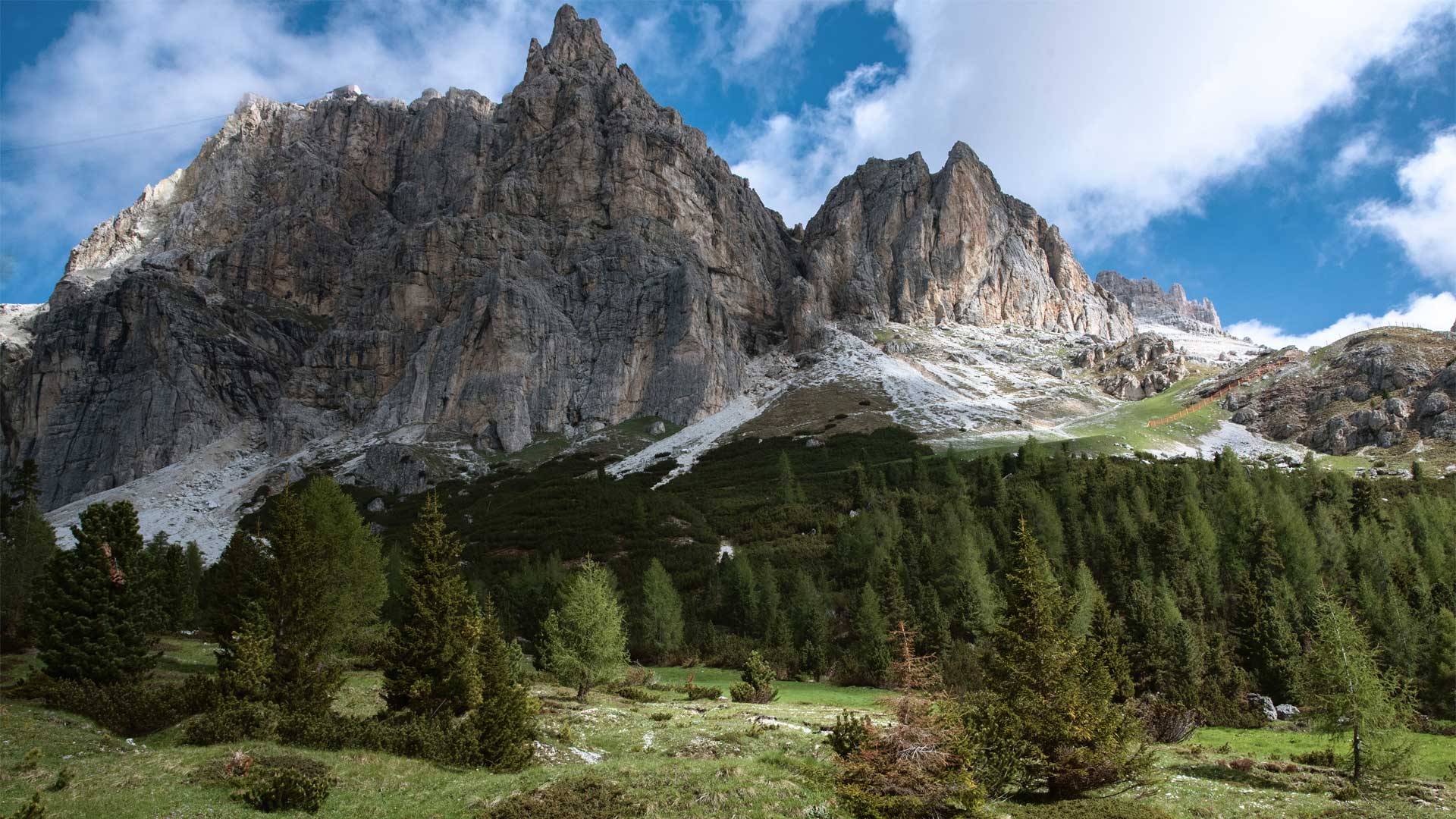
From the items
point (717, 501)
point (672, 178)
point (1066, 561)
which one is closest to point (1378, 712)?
point (1066, 561)

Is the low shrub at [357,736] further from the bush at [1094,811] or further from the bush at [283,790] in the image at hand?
the bush at [1094,811]

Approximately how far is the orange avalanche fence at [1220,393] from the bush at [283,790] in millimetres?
156150

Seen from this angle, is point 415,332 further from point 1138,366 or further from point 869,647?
point 1138,366

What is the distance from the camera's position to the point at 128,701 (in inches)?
982

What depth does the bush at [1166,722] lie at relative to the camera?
36.7 m

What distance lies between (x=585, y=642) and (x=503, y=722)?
18.2 m

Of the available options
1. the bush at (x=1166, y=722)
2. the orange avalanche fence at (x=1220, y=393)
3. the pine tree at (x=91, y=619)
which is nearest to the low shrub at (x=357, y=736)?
the pine tree at (x=91, y=619)

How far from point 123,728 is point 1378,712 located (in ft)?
137

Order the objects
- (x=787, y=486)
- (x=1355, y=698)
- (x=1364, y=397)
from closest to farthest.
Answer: (x=1355, y=698), (x=787, y=486), (x=1364, y=397)

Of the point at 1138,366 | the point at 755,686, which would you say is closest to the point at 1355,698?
the point at 755,686

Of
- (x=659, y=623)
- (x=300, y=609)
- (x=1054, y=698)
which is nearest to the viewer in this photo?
(x=1054, y=698)

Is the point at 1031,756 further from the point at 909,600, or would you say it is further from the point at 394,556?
the point at 394,556

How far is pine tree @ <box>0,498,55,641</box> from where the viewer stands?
38812mm

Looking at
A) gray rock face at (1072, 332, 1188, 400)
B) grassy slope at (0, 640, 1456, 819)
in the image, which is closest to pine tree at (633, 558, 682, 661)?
grassy slope at (0, 640, 1456, 819)
